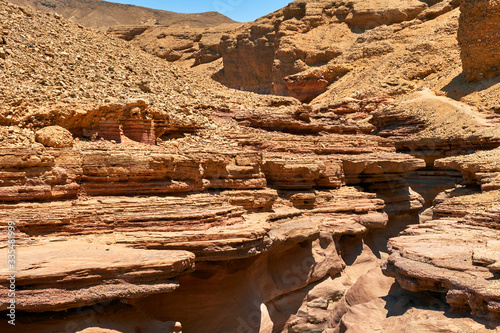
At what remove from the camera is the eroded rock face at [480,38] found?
23.4m

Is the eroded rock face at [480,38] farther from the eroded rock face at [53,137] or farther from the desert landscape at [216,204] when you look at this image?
the eroded rock face at [53,137]

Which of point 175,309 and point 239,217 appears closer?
point 175,309

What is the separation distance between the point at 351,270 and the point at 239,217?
5938 millimetres

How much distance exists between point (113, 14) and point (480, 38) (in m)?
59.7

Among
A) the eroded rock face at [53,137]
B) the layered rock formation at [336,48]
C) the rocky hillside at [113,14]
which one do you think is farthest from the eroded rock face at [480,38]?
the rocky hillside at [113,14]

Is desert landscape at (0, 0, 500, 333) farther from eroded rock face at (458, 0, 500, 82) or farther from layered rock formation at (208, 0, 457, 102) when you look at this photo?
layered rock formation at (208, 0, 457, 102)

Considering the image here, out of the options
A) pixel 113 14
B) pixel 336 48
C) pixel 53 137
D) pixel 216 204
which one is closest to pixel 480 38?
pixel 336 48

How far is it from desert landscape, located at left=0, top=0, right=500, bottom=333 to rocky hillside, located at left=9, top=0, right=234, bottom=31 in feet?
174

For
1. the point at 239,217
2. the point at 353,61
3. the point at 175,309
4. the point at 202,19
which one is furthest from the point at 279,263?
the point at 202,19

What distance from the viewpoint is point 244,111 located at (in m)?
17.4

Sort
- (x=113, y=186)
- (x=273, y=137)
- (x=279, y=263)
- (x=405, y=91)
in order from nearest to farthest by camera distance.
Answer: (x=113, y=186)
(x=279, y=263)
(x=273, y=137)
(x=405, y=91)

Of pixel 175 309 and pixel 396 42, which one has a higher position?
pixel 396 42

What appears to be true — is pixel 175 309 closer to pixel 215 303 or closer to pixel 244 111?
pixel 215 303

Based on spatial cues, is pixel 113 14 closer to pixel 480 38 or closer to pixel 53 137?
pixel 480 38
